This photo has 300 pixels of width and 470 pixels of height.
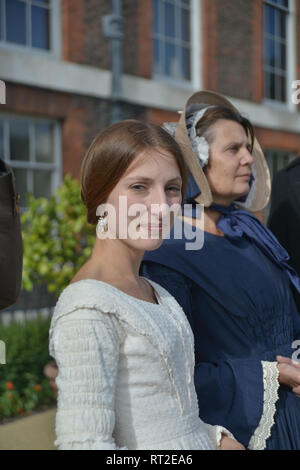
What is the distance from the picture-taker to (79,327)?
1.21 m

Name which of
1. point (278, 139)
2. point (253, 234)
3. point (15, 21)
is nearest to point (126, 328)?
point (253, 234)

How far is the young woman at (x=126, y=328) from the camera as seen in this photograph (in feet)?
3.92

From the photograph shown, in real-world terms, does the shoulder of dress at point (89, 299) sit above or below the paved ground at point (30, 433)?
above

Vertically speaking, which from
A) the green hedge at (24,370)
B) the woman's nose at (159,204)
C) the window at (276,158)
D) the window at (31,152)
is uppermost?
the window at (276,158)

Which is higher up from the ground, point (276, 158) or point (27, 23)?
point (27, 23)

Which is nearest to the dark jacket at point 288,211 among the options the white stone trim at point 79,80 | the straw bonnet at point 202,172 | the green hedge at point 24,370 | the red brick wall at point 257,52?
the straw bonnet at point 202,172

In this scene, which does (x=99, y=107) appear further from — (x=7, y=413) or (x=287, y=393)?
(x=287, y=393)

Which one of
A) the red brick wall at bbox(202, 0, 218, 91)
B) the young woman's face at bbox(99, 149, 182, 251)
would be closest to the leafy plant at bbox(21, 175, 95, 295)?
the young woman's face at bbox(99, 149, 182, 251)

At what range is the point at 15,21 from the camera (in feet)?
28.2

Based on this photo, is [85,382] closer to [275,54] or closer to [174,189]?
[174,189]

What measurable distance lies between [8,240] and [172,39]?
391 inches

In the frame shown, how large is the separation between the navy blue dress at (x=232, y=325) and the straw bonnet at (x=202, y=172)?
0.18 m

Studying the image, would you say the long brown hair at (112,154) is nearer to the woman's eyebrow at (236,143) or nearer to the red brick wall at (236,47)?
the woman's eyebrow at (236,143)

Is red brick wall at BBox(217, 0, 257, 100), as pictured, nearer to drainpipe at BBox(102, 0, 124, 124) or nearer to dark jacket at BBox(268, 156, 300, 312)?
drainpipe at BBox(102, 0, 124, 124)
